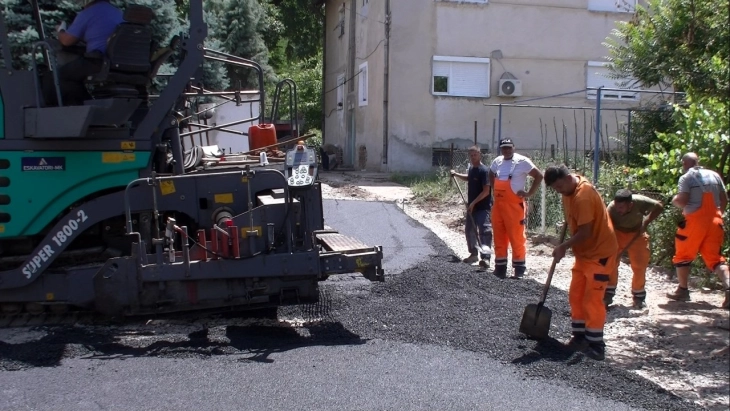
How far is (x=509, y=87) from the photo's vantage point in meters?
20.5

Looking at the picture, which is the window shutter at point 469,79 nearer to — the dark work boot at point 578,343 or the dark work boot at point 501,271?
the dark work boot at point 501,271

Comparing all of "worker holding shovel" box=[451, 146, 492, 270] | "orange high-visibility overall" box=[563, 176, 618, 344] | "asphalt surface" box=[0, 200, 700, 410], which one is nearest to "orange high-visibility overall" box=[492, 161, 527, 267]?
"worker holding shovel" box=[451, 146, 492, 270]

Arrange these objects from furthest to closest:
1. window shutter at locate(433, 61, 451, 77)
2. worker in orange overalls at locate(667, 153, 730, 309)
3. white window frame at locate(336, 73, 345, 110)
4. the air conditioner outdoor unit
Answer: white window frame at locate(336, 73, 345, 110)
window shutter at locate(433, 61, 451, 77)
the air conditioner outdoor unit
worker in orange overalls at locate(667, 153, 730, 309)

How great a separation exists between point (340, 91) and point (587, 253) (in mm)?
21560

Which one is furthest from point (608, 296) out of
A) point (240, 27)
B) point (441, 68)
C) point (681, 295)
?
point (240, 27)

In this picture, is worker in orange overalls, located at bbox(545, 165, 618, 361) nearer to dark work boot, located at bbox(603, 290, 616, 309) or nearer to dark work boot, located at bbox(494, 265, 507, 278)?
dark work boot, located at bbox(603, 290, 616, 309)

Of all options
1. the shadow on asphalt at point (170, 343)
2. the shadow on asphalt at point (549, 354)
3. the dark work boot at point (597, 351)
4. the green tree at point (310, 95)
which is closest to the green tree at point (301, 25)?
the green tree at point (310, 95)

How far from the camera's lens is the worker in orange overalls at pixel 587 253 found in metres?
6.00

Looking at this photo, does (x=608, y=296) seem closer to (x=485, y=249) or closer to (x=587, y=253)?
(x=587, y=253)

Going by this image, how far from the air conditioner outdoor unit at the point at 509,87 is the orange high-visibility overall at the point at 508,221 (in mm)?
11949

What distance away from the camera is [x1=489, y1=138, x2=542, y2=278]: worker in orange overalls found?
8.80 metres

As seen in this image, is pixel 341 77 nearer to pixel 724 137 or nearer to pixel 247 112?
pixel 247 112

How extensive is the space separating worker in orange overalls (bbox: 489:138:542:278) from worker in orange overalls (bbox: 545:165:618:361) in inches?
102

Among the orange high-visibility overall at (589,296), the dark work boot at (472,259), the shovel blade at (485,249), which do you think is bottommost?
the dark work boot at (472,259)
